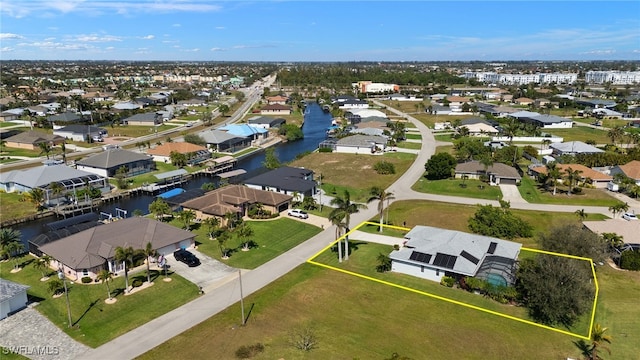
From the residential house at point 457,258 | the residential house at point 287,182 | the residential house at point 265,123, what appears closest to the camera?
the residential house at point 457,258

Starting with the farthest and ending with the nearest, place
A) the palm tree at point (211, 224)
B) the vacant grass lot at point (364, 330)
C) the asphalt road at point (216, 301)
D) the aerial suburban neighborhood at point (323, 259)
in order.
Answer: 1. the palm tree at point (211, 224)
2. the aerial suburban neighborhood at point (323, 259)
3. the asphalt road at point (216, 301)
4. the vacant grass lot at point (364, 330)

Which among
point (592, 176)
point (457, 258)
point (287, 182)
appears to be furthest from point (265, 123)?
point (457, 258)

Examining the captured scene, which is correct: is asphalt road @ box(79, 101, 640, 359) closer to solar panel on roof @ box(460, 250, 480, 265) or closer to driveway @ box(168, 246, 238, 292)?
driveway @ box(168, 246, 238, 292)

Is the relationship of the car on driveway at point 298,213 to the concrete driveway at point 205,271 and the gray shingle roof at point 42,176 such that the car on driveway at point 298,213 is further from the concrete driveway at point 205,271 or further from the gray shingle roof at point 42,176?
the gray shingle roof at point 42,176

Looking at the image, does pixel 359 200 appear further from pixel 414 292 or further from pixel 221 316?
pixel 221 316

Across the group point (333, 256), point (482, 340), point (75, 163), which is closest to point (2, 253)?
point (333, 256)

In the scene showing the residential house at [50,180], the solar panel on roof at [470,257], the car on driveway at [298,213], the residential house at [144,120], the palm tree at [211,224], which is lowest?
the car on driveway at [298,213]

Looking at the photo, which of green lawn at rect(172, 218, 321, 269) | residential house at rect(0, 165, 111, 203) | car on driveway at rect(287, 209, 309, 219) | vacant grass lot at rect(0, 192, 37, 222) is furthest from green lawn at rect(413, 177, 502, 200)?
vacant grass lot at rect(0, 192, 37, 222)

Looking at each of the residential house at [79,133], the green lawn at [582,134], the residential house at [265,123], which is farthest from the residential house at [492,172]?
the residential house at [79,133]
